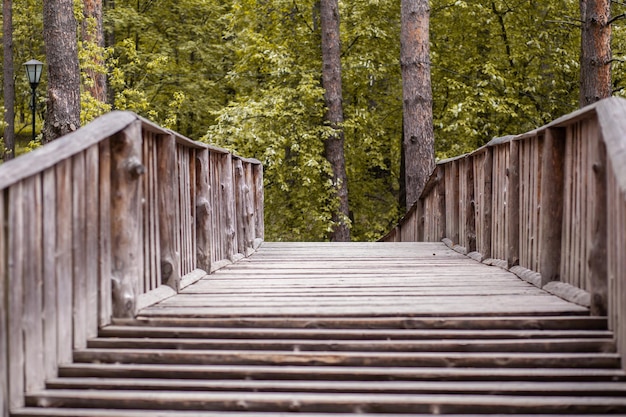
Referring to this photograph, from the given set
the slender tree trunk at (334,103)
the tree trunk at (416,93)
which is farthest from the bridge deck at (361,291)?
the slender tree trunk at (334,103)

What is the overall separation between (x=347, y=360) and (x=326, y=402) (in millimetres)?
409

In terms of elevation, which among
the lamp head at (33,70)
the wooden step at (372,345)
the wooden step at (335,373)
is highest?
the lamp head at (33,70)

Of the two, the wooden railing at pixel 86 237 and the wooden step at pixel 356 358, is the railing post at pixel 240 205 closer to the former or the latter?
the wooden railing at pixel 86 237

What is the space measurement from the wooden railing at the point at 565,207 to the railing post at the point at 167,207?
2395 millimetres

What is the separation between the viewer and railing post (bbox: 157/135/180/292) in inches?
202

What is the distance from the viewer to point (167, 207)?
16.9 ft

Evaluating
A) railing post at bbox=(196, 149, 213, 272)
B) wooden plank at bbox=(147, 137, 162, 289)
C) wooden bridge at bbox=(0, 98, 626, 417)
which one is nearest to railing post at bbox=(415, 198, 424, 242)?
railing post at bbox=(196, 149, 213, 272)

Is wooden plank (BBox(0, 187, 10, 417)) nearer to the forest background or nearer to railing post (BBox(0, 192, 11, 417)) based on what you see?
railing post (BBox(0, 192, 11, 417))

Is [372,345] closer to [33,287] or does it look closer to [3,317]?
[33,287]

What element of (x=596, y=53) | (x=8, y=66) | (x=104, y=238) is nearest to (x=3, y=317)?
(x=104, y=238)

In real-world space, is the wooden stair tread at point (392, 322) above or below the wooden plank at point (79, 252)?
below

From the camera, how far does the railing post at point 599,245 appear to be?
159 inches

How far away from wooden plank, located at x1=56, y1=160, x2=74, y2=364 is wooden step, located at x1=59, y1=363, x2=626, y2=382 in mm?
118

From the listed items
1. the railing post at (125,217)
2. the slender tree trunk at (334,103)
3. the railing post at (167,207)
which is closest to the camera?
the railing post at (125,217)
